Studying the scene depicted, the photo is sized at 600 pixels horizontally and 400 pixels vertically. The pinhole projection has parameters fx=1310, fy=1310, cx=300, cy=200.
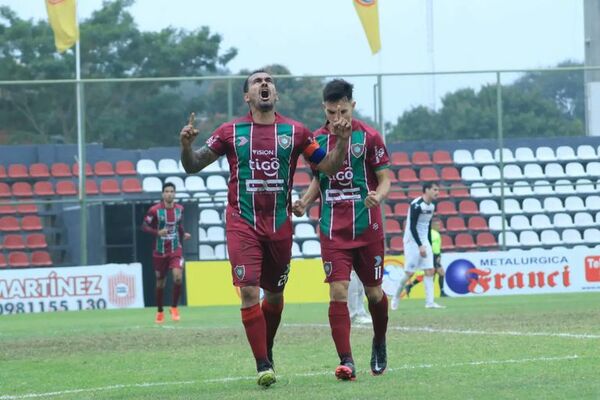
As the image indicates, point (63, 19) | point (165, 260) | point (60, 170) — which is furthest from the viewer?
point (60, 170)

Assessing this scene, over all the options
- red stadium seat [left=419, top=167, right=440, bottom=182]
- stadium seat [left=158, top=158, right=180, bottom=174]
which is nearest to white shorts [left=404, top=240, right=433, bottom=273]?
red stadium seat [left=419, top=167, right=440, bottom=182]

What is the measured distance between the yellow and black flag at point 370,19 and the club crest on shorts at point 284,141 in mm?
19245

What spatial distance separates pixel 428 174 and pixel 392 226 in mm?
1882

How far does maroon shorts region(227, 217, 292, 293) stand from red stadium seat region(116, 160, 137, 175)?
20437 millimetres

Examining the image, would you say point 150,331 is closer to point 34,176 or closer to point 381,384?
point 381,384

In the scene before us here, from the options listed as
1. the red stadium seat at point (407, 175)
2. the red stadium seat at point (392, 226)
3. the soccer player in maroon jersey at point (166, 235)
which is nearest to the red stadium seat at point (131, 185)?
the red stadium seat at point (392, 226)

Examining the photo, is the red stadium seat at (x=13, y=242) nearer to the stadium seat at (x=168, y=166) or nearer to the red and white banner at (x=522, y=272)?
the stadium seat at (x=168, y=166)

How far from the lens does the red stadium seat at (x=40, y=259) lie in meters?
28.4

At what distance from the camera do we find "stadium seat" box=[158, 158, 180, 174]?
30.8m

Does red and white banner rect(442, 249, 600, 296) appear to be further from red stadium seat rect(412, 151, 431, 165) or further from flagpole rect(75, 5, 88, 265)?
flagpole rect(75, 5, 88, 265)

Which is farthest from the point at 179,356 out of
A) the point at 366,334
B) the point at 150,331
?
the point at 150,331

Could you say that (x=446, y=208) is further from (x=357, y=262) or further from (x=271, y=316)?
(x=271, y=316)

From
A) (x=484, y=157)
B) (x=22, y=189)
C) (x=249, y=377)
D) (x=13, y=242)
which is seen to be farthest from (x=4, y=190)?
(x=249, y=377)

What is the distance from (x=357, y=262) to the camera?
10633mm
